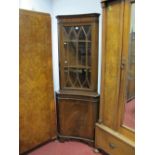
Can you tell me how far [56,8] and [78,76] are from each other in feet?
3.43

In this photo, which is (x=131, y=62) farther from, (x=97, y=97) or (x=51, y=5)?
(x=51, y=5)

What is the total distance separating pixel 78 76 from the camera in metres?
2.72

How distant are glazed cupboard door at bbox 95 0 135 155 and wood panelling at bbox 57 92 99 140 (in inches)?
6.6

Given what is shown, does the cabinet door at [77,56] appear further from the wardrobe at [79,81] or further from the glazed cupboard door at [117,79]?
the glazed cupboard door at [117,79]

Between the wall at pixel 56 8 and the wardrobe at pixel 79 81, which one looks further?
the wall at pixel 56 8

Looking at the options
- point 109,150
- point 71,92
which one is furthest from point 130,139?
point 71,92

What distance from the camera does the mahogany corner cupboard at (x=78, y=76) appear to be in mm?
2523

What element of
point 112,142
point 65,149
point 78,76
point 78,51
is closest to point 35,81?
point 78,76

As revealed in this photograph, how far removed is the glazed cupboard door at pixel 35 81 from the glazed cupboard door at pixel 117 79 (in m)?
0.78

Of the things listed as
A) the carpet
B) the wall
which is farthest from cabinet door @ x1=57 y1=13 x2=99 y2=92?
the carpet

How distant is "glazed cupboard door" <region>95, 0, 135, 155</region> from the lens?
1927mm

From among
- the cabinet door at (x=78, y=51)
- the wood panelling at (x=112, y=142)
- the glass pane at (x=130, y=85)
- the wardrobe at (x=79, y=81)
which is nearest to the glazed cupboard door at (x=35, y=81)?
the wardrobe at (x=79, y=81)

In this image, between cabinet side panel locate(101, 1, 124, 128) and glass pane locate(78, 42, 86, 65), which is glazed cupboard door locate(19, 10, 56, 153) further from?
cabinet side panel locate(101, 1, 124, 128)

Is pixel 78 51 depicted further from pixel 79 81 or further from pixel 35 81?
pixel 35 81
